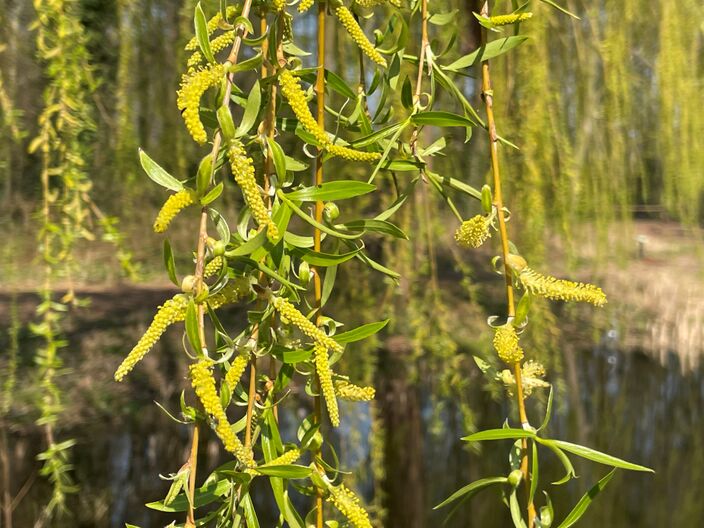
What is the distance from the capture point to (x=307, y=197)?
35 centimetres

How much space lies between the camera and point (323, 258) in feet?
1.15

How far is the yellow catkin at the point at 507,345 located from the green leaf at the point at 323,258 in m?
0.08

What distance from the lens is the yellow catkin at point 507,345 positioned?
349mm

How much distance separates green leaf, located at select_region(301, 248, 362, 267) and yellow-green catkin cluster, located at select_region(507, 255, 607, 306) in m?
0.08

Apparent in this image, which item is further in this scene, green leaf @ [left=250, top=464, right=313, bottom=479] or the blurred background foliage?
the blurred background foliage

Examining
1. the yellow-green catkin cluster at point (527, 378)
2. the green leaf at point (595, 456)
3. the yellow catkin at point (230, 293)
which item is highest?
the yellow catkin at point (230, 293)

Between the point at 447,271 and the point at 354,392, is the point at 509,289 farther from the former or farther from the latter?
the point at 447,271

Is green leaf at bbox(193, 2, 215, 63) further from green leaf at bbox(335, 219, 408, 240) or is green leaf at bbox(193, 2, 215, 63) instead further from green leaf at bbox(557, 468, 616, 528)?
green leaf at bbox(557, 468, 616, 528)

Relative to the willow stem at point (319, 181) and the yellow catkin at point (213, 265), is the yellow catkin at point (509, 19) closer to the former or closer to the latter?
the willow stem at point (319, 181)

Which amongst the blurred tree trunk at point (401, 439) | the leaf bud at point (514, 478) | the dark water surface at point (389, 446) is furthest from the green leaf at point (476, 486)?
the blurred tree trunk at point (401, 439)

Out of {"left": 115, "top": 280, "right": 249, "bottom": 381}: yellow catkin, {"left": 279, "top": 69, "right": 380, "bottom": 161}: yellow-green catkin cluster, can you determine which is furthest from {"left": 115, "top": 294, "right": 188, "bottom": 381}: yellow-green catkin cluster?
{"left": 279, "top": 69, "right": 380, "bottom": 161}: yellow-green catkin cluster

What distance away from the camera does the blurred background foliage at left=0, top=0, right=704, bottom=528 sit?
146 cm

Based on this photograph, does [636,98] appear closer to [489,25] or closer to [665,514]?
[665,514]

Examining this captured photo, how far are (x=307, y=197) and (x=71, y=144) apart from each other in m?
0.68
